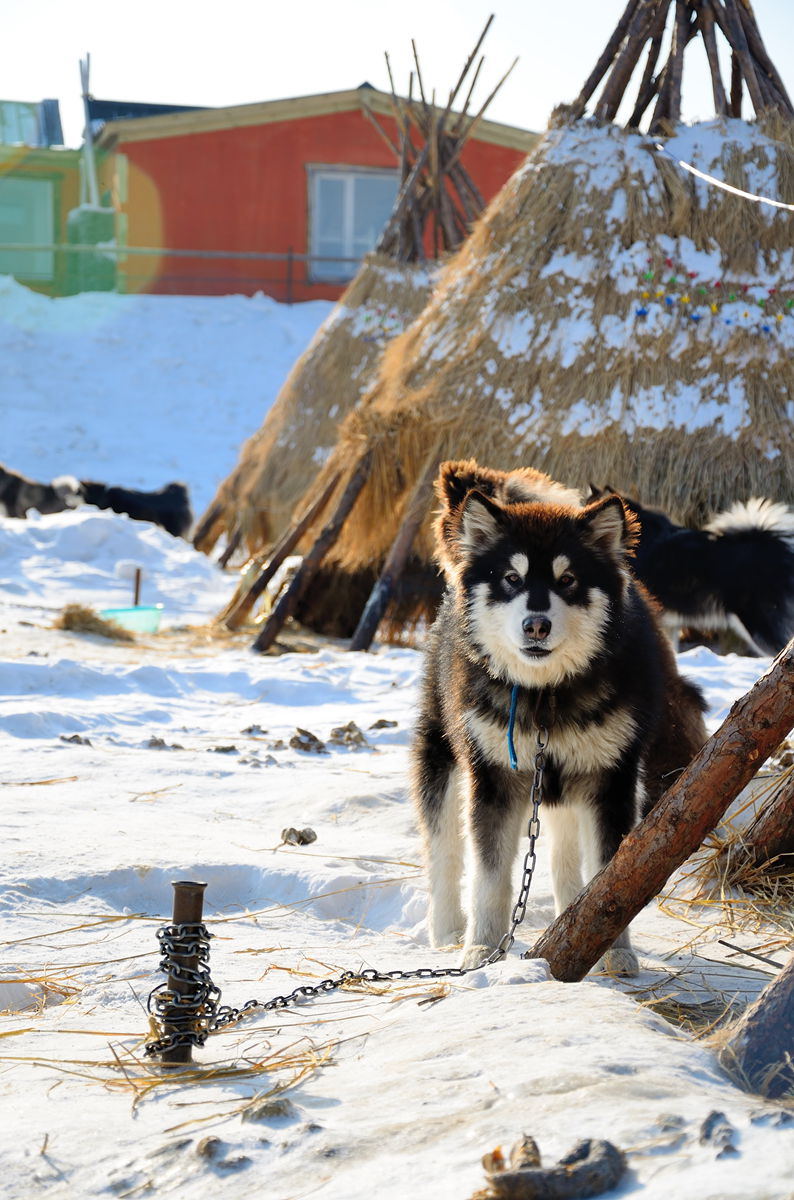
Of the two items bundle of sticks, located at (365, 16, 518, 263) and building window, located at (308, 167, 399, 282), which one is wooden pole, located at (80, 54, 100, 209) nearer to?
building window, located at (308, 167, 399, 282)

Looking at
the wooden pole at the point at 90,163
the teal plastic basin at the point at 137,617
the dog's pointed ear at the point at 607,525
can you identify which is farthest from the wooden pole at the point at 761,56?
the wooden pole at the point at 90,163

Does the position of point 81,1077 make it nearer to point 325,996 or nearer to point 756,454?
point 325,996

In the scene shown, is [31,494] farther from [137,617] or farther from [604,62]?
[604,62]

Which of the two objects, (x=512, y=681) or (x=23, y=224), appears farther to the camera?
(x=23, y=224)

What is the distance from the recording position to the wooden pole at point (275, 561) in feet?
30.2

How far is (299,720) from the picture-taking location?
6.26 metres

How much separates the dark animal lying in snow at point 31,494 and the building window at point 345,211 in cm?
997

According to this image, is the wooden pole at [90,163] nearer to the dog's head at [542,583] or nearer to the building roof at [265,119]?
the building roof at [265,119]

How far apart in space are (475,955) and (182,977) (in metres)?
0.92

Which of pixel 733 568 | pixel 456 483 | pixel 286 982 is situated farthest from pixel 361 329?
pixel 286 982

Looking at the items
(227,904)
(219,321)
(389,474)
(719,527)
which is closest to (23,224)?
(219,321)

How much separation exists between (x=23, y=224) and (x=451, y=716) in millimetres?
26029

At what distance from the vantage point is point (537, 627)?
300 cm

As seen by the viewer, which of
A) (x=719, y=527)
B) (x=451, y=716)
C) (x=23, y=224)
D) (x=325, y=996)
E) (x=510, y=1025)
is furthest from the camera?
(x=23, y=224)
